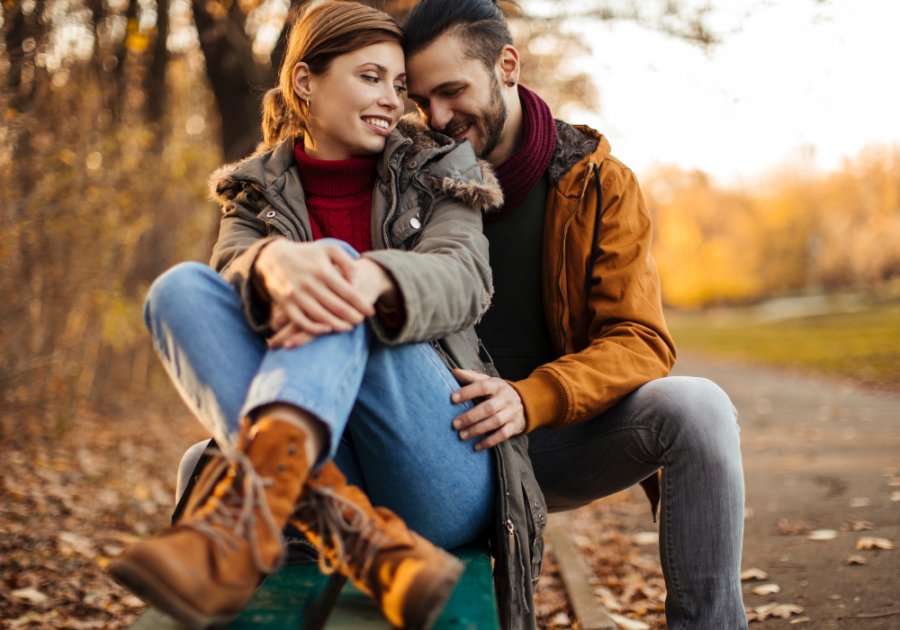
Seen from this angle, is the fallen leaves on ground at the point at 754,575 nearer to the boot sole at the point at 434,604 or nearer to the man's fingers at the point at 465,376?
the man's fingers at the point at 465,376

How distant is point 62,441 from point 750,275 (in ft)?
143

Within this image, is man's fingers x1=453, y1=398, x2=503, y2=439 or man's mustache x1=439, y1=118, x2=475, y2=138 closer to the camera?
man's fingers x1=453, y1=398, x2=503, y2=439

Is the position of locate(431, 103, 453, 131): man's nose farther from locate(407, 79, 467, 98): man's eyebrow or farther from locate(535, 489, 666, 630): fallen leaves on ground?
locate(535, 489, 666, 630): fallen leaves on ground

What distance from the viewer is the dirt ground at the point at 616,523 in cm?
286

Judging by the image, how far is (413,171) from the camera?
2127 millimetres

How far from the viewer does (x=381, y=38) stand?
7.38 feet

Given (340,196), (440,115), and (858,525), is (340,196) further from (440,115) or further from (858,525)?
(858,525)

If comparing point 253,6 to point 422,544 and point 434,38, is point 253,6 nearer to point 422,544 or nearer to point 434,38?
point 434,38

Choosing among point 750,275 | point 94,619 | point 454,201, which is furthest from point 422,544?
point 750,275

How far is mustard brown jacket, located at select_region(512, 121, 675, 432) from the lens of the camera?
2.00 meters

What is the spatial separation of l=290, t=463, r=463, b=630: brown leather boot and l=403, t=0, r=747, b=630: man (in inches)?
15.3

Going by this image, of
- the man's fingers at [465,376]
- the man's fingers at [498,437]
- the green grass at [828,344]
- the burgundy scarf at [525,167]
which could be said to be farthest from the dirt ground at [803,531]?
the green grass at [828,344]

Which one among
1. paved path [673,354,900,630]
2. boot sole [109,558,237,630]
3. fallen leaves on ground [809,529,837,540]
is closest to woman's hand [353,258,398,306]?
boot sole [109,558,237,630]

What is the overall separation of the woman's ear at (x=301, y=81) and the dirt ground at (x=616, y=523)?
223 cm
